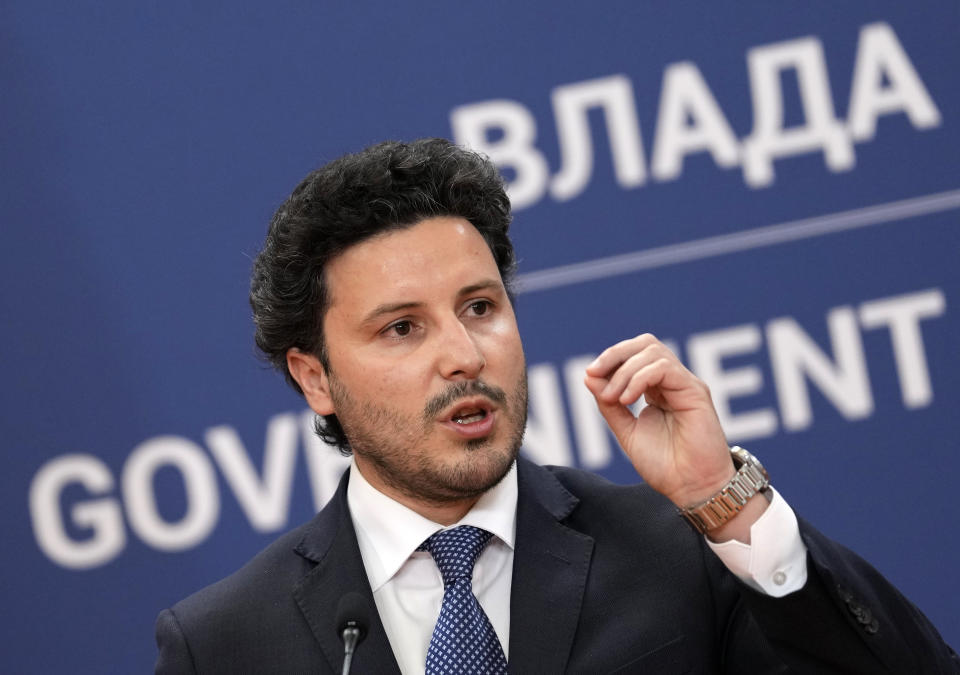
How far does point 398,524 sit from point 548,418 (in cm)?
123

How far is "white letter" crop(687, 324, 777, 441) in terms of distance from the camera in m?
3.33

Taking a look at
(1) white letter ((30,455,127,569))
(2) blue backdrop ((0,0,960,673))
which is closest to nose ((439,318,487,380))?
(2) blue backdrop ((0,0,960,673))

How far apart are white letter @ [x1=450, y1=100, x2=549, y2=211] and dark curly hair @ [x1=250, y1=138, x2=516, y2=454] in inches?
37.3

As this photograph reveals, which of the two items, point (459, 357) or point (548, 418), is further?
point (548, 418)

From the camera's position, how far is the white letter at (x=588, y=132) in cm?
337

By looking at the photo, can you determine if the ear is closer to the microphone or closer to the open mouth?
the open mouth

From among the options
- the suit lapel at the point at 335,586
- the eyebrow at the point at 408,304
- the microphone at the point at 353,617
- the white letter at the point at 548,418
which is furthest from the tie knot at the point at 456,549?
the white letter at the point at 548,418

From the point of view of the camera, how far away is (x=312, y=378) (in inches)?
93.6

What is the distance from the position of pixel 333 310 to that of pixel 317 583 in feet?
1.56

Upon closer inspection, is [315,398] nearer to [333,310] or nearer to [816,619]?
[333,310]

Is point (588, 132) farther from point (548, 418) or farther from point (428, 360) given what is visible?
point (428, 360)

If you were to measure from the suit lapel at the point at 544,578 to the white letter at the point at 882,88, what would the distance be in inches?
62.8

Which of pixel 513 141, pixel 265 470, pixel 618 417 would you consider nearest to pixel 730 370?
pixel 513 141

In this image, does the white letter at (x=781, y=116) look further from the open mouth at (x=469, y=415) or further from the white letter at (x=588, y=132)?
the open mouth at (x=469, y=415)
